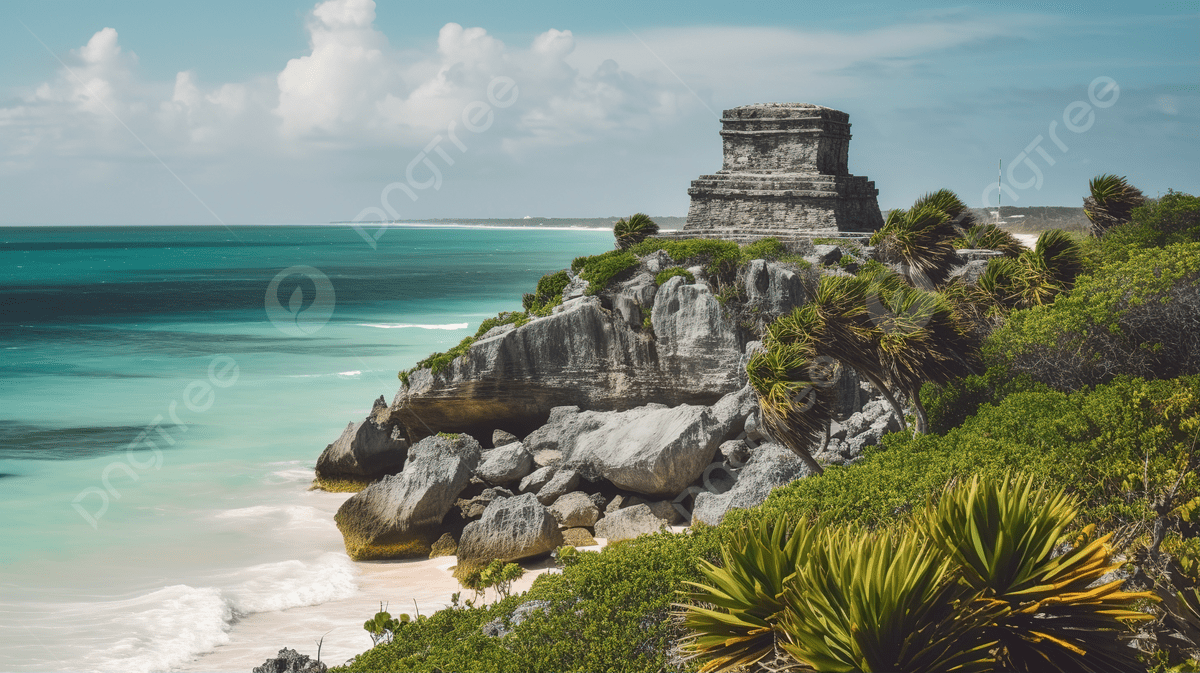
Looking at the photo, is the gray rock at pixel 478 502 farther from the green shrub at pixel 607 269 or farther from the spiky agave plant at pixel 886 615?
the spiky agave plant at pixel 886 615

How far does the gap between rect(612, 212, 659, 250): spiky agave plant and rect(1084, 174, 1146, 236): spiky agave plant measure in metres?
10.5

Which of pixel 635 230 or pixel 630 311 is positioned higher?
pixel 635 230

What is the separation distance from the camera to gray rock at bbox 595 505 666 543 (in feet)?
47.3

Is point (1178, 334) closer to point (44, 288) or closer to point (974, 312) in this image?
point (974, 312)

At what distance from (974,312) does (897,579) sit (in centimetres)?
1084

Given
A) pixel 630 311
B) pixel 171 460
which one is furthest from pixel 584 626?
pixel 171 460

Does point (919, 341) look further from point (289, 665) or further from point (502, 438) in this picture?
point (502, 438)

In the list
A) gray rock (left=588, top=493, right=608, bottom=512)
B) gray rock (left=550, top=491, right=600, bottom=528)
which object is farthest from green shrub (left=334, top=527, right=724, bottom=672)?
gray rock (left=588, top=493, right=608, bottom=512)

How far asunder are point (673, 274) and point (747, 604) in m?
13.8

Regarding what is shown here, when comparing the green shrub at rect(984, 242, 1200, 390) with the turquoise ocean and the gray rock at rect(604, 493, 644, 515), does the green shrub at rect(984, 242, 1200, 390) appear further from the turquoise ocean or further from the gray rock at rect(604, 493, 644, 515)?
the turquoise ocean

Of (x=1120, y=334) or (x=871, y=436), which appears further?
(x=871, y=436)

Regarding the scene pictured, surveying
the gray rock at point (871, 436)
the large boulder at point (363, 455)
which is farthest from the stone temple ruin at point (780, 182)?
the large boulder at point (363, 455)

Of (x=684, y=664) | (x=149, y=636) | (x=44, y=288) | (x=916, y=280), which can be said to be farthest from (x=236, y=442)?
(x=44, y=288)

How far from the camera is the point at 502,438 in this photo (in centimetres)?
1870
